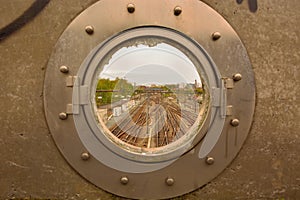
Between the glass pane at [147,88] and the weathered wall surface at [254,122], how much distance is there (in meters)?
0.25

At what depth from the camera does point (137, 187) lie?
3.32 feet

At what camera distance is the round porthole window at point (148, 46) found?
973 mm

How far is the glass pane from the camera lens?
1.06 m

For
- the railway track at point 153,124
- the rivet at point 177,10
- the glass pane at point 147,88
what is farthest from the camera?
the railway track at point 153,124

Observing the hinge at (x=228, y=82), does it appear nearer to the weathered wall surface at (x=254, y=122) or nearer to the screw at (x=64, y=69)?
the weathered wall surface at (x=254, y=122)

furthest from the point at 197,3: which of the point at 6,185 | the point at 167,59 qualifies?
the point at 6,185

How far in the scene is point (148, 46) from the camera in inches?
41.5

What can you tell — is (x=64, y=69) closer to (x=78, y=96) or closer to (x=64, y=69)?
(x=64, y=69)

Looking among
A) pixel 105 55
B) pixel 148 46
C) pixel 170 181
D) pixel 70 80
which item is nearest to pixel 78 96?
pixel 70 80

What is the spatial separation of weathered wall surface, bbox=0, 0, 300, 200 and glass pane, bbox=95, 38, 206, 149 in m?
0.25

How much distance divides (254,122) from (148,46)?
1.88ft

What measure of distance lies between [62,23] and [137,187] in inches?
30.4

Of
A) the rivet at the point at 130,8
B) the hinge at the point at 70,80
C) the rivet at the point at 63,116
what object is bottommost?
the rivet at the point at 63,116

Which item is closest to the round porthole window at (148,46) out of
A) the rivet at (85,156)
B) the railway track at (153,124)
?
the rivet at (85,156)
